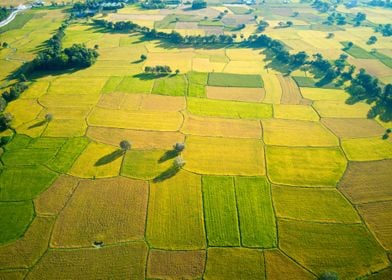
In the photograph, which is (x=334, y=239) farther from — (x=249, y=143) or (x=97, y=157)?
(x=97, y=157)

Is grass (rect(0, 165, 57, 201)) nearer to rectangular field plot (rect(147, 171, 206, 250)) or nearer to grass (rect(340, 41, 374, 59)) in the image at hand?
rectangular field plot (rect(147, 171, 206, 250))

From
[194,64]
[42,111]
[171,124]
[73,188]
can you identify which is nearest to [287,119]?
[171,124]

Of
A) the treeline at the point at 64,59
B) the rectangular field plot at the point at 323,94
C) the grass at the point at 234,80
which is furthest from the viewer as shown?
the treeline at the point at 64,59

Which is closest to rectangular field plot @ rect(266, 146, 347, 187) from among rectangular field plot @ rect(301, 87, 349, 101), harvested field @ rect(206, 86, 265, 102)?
harvested field @ rect(206, 86, 265, 102)

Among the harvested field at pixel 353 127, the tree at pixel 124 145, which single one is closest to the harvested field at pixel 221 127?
the tree at pixel 124 145

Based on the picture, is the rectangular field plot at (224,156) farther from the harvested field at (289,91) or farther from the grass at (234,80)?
the grass at (234,80)

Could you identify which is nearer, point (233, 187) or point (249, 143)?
point (233, 187)
